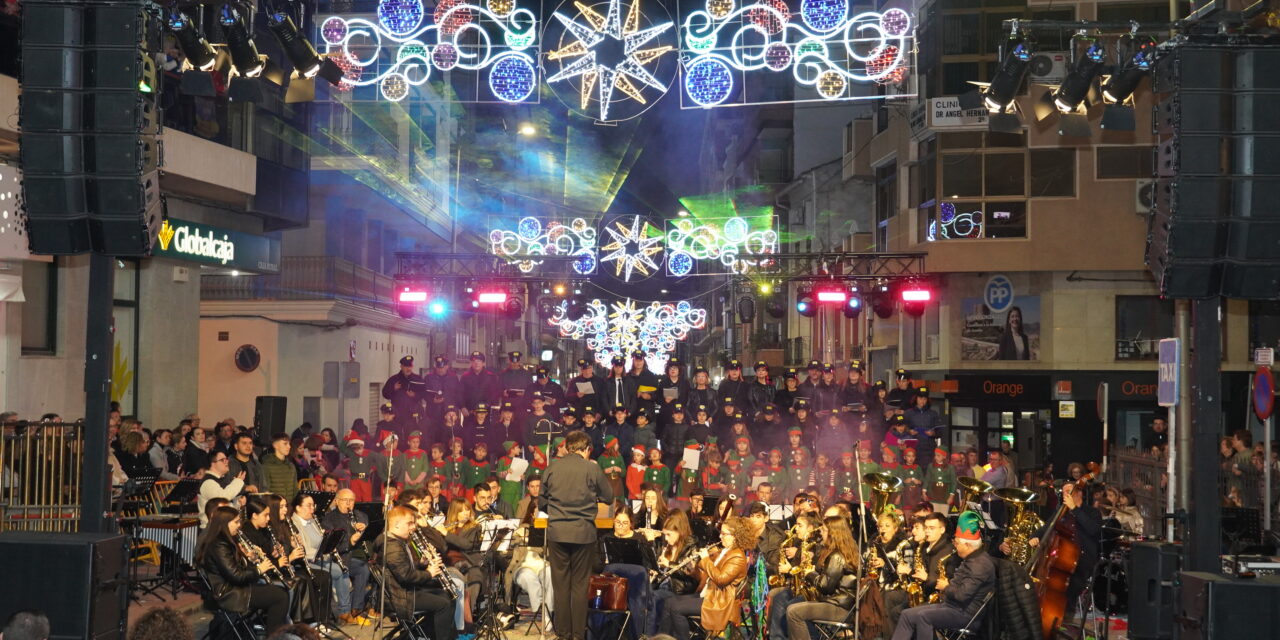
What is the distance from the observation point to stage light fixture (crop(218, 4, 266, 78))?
13691mm

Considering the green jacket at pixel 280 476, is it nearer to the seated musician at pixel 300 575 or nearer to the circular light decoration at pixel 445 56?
the seated musician at pixel 300 575

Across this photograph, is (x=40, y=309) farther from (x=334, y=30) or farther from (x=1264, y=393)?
(x=1264, y=393)

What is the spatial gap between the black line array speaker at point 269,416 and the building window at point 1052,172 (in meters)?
19.2

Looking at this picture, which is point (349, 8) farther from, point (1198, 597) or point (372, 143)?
point (1198, 597)

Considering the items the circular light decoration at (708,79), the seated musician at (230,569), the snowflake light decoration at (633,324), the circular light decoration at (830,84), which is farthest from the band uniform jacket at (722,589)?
the snowflake light decoration at (633,324)

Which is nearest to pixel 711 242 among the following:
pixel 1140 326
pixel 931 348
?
pixel 931 348

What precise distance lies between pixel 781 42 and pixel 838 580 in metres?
8.45

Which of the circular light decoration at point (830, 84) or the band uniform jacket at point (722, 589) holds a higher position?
the circular light decoration at point (830, 84)

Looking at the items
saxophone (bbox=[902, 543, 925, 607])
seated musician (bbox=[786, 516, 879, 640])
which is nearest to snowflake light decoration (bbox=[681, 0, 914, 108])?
saxophone (bbox=[902, 543, 925, 607])

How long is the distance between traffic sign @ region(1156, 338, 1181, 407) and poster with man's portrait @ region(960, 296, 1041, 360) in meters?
19.9

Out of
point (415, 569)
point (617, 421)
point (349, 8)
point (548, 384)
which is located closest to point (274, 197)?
point (349, 8)

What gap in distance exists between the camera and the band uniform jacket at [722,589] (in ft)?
41.3

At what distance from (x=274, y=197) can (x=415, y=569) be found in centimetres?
1565

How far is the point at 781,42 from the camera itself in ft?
59.0
